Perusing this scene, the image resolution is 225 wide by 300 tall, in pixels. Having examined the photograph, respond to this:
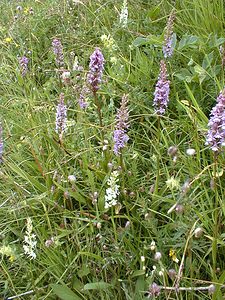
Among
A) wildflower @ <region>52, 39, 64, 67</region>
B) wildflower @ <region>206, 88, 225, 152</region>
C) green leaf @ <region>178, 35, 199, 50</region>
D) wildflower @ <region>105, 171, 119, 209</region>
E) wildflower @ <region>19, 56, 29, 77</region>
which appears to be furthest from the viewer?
wildflower @ <region>19, 56, 29, 77</region>

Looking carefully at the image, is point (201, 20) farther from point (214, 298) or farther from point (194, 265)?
point (214, 298)

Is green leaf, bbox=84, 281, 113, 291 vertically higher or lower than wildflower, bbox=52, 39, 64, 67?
lower

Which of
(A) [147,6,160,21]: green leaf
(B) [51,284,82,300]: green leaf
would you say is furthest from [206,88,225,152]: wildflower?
(A) [147,6,160,21]: green leaf

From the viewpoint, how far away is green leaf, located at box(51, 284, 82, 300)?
1510 millimetres

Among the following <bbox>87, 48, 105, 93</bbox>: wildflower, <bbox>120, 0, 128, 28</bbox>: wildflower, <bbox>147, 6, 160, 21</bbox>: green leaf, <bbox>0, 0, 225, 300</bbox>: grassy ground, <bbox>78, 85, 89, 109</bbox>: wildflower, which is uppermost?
<bbox>87, 48, 105, 93</bbox>: wildflower

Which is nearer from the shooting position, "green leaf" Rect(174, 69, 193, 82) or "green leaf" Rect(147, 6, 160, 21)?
"green leaf" Rect(174, 69, 193, 82)

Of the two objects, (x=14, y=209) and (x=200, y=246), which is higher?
(x=14, y=209)

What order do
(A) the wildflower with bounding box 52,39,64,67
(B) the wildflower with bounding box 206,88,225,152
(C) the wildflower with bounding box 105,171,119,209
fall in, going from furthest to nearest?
(A) the wildflower with bounding box 52,39,64,67
(C) the wildflower with bounding box 105,171,119,209
(B) the wildflower with bounding box 206,88,225,152

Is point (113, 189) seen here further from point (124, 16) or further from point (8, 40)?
point (8, 40)

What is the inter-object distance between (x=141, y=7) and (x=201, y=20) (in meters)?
0.53

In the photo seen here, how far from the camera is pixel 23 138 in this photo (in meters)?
2.15

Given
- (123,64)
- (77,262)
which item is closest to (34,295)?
(77,262)

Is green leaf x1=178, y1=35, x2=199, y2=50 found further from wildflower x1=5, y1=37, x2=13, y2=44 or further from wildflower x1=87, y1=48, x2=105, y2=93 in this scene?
wildflower x1=5, y1=37, x2=13, y2=44

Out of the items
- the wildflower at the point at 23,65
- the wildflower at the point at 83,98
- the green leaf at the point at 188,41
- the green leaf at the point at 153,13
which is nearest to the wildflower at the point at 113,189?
the wildflower at the point at 83,98
